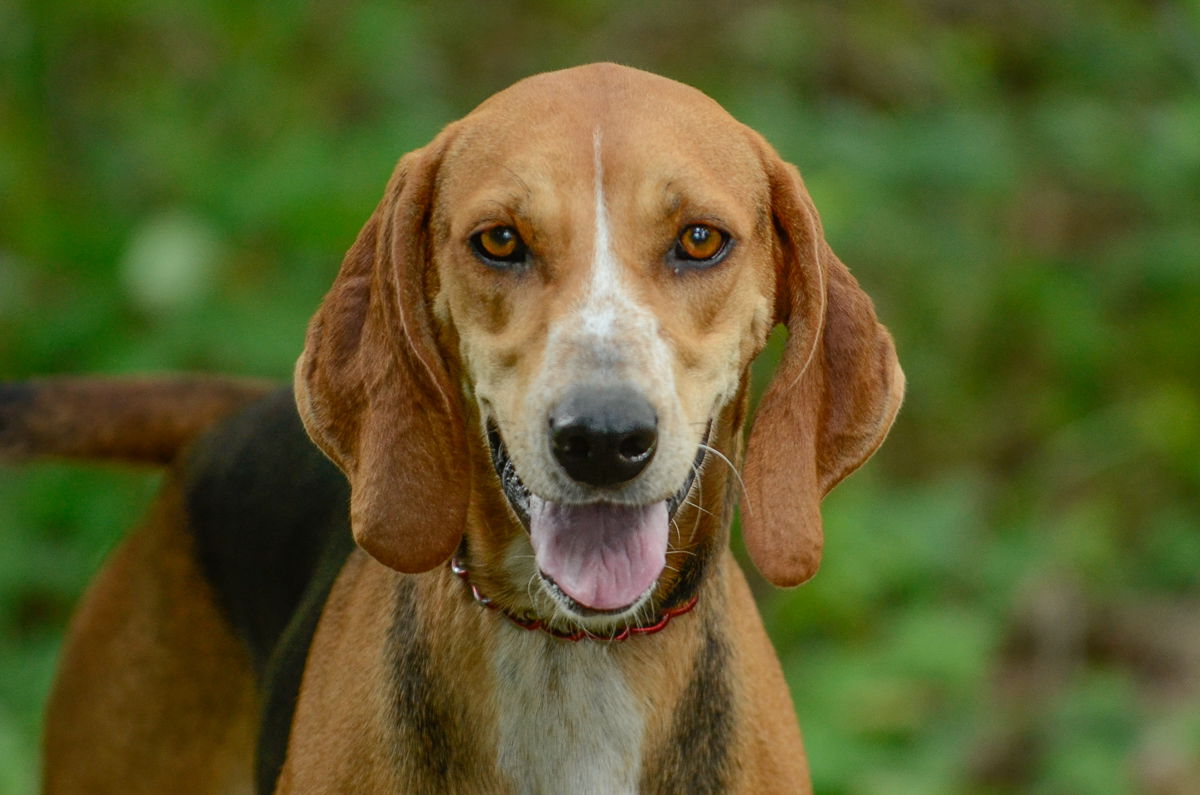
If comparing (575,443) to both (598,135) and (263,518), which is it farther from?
(263,518)

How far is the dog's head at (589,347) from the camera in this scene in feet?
9.79

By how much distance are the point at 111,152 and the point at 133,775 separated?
147 inches

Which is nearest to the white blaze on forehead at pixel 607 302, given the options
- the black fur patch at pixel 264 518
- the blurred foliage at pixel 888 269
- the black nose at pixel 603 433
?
the black nose at pixel 603 433

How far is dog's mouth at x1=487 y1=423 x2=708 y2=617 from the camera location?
10.0 feet

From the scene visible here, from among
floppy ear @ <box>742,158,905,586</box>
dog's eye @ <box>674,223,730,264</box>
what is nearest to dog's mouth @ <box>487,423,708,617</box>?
floppy ear @ <box>742,158,905,586</box>

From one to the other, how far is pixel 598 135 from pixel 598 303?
361 millimetres

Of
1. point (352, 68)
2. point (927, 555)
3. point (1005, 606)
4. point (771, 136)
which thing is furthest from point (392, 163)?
point (1005, 606)

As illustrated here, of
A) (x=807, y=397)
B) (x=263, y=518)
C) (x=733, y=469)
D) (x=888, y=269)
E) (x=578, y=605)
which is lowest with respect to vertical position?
(x=888, y=269)

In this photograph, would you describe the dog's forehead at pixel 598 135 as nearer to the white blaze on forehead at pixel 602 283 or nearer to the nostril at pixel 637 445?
the white blaze on forehead at pixel 602 283

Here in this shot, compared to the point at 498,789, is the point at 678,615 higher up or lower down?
higher up

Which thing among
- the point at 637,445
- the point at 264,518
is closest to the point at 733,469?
the point at 637,445

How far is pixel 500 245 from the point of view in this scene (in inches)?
125

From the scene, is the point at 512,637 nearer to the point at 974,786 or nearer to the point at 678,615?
the point at 678,615

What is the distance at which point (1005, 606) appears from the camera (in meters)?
6.67
